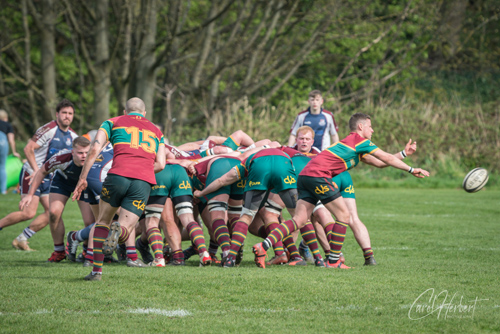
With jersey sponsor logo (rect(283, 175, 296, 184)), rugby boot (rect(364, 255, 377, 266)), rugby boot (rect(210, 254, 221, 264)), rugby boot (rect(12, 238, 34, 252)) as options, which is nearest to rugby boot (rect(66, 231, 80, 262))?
rugby boot (rect(12, 238, 34, 252))

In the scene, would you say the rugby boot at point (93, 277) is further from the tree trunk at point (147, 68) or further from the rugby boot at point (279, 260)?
the tree trunk at point (147, 68)

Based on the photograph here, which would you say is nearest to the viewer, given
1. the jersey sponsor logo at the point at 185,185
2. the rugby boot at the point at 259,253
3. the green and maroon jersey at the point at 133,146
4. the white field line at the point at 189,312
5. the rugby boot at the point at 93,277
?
the white field line at the point at 189,312

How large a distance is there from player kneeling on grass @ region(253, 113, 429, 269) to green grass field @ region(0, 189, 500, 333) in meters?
0.35

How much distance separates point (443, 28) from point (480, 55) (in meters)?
2.59

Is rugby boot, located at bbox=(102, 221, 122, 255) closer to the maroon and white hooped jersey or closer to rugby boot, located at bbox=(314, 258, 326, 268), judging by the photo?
rugby boot, located at bbox=(314, 258, 326, 268)

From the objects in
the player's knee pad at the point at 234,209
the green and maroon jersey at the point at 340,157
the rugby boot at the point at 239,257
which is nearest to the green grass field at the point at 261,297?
the rugby boot at the point at 239,257

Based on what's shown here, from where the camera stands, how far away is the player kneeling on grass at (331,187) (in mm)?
7152

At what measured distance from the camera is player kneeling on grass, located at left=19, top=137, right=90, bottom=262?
7.76 m

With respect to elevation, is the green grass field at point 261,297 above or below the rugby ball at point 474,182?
below

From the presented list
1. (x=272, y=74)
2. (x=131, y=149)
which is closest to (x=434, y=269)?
(x=131, y=149)

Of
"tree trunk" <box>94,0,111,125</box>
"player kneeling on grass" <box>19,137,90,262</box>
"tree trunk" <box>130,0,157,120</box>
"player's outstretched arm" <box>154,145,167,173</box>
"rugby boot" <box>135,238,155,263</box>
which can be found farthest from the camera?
"tree trunk" <box>130,0,157,120</box>

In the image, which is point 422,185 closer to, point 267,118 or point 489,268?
point 267,118

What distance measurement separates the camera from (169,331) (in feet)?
14.2

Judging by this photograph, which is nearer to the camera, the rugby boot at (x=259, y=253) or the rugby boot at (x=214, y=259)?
the rugby boot at (x=259, y=253)
